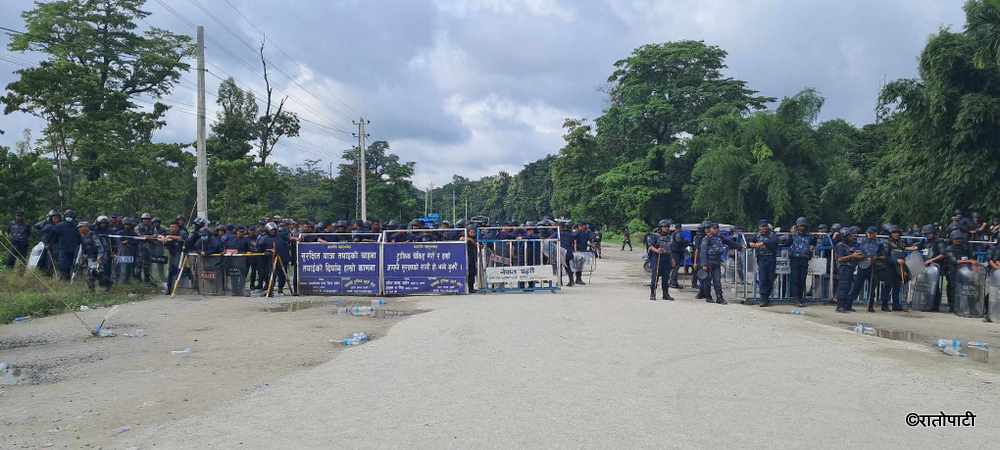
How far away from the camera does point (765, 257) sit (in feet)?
46.8

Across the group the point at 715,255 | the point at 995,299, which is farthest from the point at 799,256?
the point at 995,299

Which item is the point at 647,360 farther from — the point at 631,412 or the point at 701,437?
the point at 701,437

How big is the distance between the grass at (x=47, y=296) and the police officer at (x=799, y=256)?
13950 mm

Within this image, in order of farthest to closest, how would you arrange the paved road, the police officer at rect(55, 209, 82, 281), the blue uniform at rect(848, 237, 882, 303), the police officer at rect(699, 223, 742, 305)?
1. the police officer at rect(55, 209, 82, 281)
2. the police officer at rect(699, 223, 742, 305)
3. the blue uniform at rect(848, 237, 882, 303)
4. the paved road

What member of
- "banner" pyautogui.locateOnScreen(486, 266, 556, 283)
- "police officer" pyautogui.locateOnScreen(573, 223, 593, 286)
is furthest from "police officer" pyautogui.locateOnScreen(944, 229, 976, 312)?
"police officer" pyautogui.locateOnScreen(573, 223, 593, 286)

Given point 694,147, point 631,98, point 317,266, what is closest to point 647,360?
point 317,266

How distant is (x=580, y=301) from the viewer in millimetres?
14219

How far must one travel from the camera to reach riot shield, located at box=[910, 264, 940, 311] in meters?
13.7

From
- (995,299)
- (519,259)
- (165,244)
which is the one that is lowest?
(995,299)

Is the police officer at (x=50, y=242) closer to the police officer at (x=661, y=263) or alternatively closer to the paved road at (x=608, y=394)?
the paved road at (x=608, y=394)

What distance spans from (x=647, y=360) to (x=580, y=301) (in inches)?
241

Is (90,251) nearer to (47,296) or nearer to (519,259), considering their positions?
(47,296)

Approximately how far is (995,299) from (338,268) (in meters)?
13.5

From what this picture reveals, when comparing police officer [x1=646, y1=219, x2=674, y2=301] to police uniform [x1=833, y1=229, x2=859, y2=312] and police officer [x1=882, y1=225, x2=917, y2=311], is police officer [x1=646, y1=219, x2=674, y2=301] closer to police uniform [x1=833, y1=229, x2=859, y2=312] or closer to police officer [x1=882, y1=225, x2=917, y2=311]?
police uniform [x1=833, y1=229, x2=859, y2=312]
